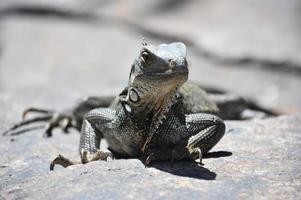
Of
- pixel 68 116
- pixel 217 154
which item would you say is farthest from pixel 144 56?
pixel 68 116

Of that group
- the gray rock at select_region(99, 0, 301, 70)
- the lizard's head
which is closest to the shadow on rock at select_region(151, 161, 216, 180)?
the lizard's head

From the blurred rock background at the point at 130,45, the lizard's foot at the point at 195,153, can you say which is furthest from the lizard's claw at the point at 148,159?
the blurred rock background at the point at 130,45

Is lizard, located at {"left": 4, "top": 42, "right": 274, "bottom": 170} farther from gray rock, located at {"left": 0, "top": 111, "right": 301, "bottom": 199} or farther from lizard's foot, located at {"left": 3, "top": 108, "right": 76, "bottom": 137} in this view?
lizard's foot, located at {"left": 3, "top": 108, "right": 76, "bottom": 137}

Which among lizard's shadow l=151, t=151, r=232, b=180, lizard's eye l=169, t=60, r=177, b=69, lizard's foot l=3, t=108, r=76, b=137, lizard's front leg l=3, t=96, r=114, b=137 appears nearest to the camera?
lizard's eye l=169, t=60, r=177, b=69

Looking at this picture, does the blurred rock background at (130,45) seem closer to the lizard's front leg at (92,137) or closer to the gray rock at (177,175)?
the lizard's front leg at (92,137)

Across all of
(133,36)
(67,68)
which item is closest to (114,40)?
(133,36)

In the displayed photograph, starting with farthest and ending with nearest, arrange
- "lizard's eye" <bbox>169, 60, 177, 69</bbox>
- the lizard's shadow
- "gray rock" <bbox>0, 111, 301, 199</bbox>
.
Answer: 1. the lizard's shadow
2. "lizard's eye" <bbox>169, 60, 177, 69</bbox>
3. "gray rock" <bbox>0, 111, 301, 199</bbox>
